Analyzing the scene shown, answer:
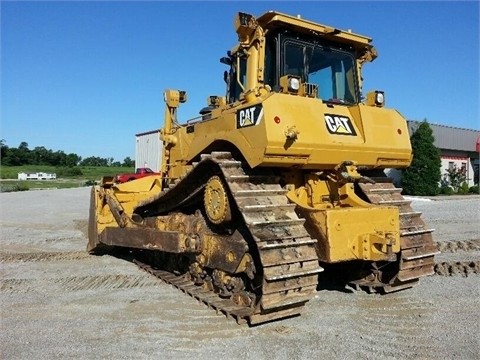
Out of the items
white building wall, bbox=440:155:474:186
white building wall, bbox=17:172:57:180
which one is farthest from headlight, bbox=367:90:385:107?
white building wall, bbox=17:172:57:180

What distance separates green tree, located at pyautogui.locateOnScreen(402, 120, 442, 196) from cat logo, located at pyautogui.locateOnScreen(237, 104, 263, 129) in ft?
70.7

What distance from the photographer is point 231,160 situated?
509 cm

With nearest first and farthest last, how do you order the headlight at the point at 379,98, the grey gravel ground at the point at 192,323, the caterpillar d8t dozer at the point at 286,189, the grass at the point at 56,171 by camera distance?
the grey gravel ground at the point at 192,323 < the caterpillar d8t dozer at the point at 286,189 < the headlight at the point at 379,98 < the grass at the point at 56,171

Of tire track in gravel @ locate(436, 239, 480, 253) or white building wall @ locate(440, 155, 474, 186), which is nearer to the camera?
tire track in gravel @ locate(436, 239, 480, 253)

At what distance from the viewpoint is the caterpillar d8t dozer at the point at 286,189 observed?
4.54 meters

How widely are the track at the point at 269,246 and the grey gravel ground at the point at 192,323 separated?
0.69 ft

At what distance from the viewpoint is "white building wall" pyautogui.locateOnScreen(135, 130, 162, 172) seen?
34125mm

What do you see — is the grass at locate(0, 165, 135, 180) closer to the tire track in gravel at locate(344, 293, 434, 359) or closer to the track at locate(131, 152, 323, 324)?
the track at locate(131, 152, 323, 324)

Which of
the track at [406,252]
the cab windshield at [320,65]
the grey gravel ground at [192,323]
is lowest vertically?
the grey gravel ground at [192,323]

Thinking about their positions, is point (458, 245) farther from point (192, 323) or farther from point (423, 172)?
point (423, 172)

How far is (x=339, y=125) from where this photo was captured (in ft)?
17.5

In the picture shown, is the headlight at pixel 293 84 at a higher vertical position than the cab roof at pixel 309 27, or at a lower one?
lower

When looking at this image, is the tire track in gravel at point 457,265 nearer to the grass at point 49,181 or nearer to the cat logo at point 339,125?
the cat logo at point 339,125

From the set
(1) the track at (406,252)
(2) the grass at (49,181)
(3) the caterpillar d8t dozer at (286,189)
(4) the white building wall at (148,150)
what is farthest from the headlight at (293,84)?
(2) the grass at (49,181)
